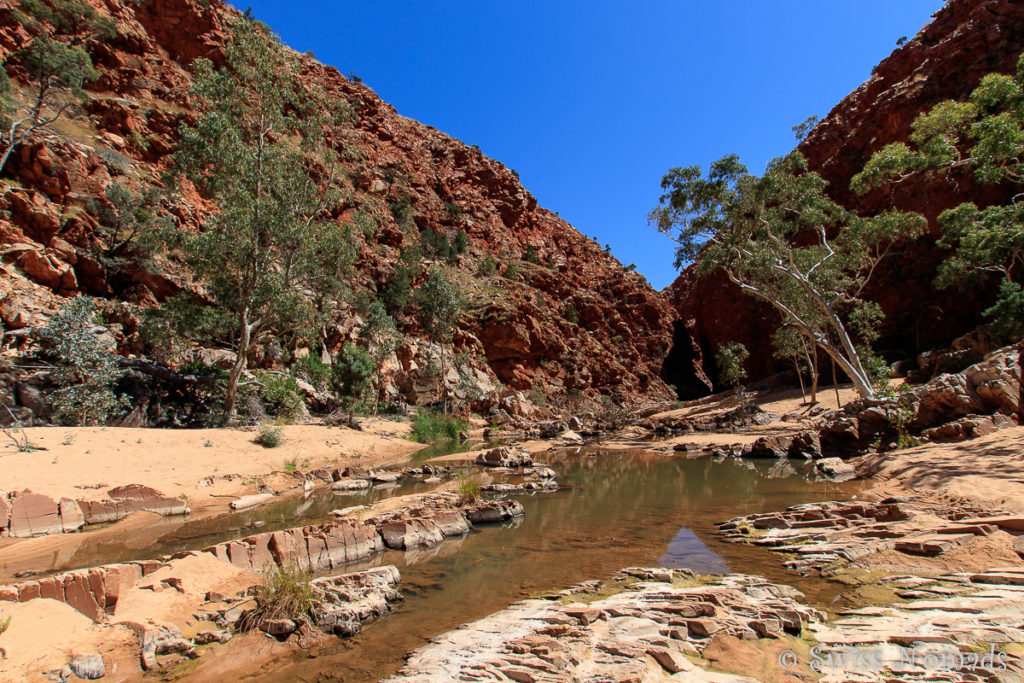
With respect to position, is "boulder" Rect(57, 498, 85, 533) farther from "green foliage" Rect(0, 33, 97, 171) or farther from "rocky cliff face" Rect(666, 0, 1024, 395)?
"rocky cliff face" Rect(666, 0, 1024, 395)

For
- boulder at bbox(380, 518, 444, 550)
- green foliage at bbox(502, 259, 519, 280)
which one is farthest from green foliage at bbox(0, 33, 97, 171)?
green foliage at bbox(502, 259, 519, 280)

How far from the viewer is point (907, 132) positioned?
37406mm

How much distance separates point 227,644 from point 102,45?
4980 centimetres

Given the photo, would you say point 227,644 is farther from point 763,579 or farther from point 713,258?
point 713,258

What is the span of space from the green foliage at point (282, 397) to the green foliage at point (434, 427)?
6238 millimetres

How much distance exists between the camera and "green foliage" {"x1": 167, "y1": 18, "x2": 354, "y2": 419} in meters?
18.2

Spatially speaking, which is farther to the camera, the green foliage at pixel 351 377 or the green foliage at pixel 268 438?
the green foliage at pixel 351 377

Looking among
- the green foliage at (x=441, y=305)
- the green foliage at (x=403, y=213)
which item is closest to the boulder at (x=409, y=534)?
the green foliage at (x=441, y=305)

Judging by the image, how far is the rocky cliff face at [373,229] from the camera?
843 inches

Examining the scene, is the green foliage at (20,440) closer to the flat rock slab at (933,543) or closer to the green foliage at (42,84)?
the flat rock slab at (933,543)

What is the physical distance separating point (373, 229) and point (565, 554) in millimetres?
26844

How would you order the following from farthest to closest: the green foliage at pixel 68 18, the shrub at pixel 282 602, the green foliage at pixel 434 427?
the green foliage at pixel 68 18 → the green foliage at pixel 434 427 → the shrub at pixel 282 602

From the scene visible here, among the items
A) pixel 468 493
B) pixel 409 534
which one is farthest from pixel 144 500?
pixel 468 493

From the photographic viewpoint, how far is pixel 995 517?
6.59 m
